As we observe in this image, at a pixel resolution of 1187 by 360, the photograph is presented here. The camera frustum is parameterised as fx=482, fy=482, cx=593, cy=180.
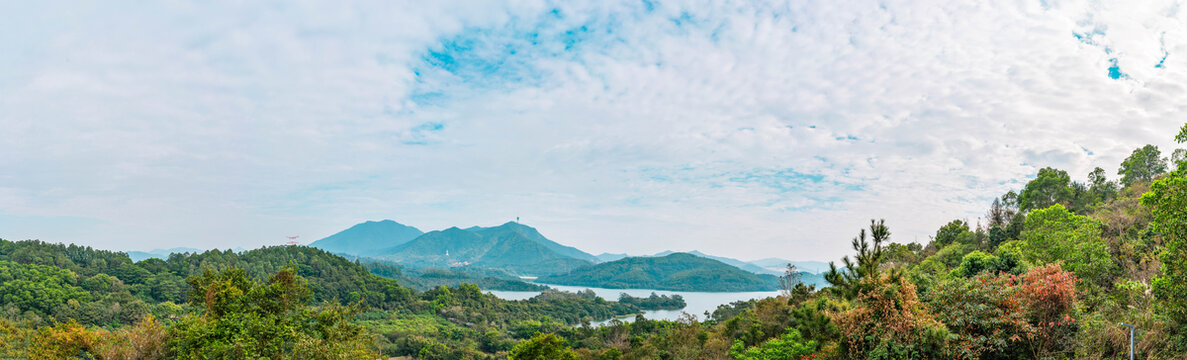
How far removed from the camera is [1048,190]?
103ft

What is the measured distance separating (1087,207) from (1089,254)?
23.1 meters

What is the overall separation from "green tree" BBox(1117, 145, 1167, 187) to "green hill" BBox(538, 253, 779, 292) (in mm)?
93395

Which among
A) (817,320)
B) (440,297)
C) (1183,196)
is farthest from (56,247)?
(1183,196)

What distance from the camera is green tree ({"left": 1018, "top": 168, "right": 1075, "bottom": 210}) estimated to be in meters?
30.3

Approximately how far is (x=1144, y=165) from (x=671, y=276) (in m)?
111

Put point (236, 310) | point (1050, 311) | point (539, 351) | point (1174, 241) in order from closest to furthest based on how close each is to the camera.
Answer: point (1174, 241) → point (1050, 311) → point (236, 310) → point (539, 351)

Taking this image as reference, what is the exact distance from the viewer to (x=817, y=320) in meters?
11.7

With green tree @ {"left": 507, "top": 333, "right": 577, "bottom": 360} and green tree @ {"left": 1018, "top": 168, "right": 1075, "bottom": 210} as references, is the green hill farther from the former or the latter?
green tree @ {"left": 507, "top": 333, "right": 577, "bottom": 360}

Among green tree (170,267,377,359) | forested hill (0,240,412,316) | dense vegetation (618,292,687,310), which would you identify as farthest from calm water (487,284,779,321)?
green tree (170,267,377,359)

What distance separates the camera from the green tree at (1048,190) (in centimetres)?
3032

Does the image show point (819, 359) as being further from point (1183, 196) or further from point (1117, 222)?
point (1117, 222)

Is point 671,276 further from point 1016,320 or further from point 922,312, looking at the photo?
point 1016,320

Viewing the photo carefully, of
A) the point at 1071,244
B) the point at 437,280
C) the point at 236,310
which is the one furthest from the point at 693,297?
the point at 236,310

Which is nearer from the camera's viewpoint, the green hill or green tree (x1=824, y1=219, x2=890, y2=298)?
green tree (x1=824, y1=219, x2=890, y2=298)
